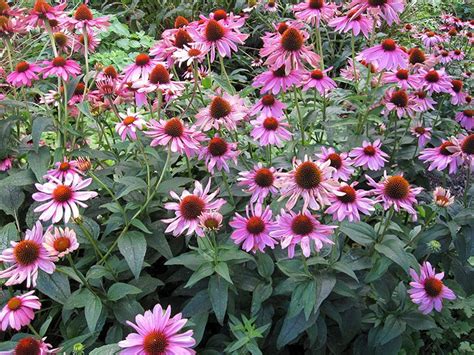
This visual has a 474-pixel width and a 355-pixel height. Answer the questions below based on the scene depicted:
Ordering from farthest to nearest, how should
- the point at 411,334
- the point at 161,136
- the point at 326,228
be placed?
the point at 411,334, the point at 161,136, the point at 326,228

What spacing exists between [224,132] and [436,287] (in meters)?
0.90

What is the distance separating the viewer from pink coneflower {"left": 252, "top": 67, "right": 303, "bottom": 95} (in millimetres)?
1572

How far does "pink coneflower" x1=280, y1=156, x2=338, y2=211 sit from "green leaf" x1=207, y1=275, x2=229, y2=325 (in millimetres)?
306

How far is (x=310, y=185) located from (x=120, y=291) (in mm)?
596

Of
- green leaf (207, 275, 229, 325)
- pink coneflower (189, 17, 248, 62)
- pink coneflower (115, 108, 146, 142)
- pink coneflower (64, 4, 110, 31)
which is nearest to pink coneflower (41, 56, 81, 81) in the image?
pink coneflower (64, 4, 110, 31)

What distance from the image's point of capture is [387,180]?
4.49 ft

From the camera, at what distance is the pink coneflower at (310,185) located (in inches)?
47.0

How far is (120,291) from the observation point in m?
1.35

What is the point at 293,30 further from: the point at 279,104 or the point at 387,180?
the point at 387,180

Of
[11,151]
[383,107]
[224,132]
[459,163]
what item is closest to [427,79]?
[383,107]

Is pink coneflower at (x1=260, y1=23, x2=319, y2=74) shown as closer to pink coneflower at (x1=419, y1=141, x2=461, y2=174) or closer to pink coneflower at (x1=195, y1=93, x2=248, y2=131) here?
pink coneflower at (x1=195, y1=93, x2=248, y2=131)

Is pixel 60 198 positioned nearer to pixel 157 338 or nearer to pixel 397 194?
pixel 157 338

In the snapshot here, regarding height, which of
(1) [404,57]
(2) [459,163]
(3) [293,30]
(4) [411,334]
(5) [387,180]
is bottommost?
(4) [411,334]

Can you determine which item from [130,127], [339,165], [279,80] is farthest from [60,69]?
[339,165]
